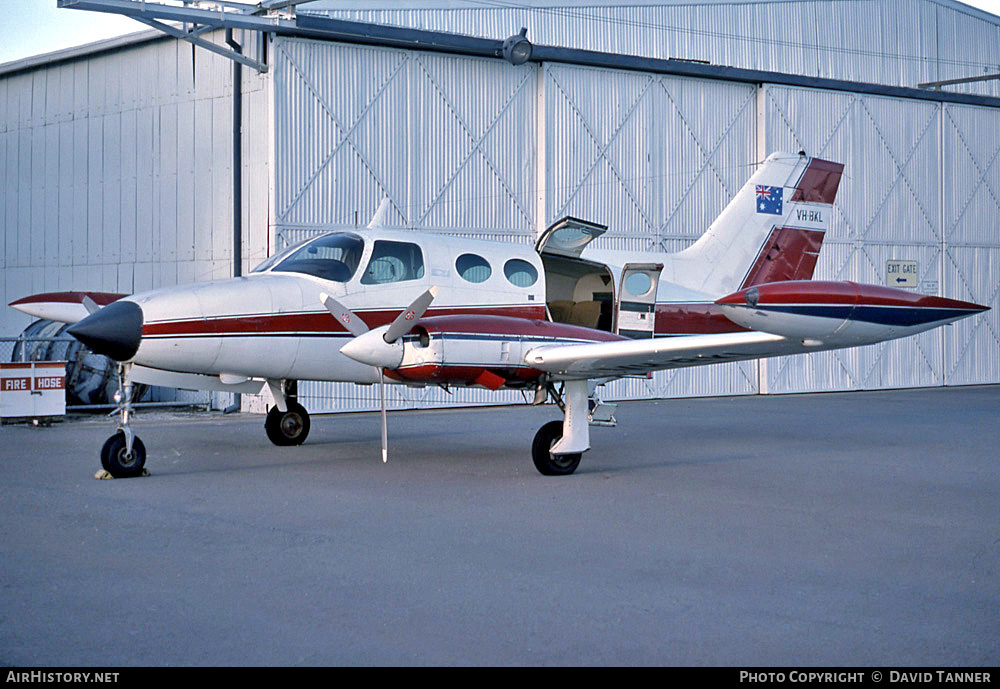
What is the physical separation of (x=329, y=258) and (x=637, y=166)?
13548mm

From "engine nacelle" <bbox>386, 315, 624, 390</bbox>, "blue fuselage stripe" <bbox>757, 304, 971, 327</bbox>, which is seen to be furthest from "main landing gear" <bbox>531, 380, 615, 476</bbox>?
"blue fuselage stripe" <bbox>757, 304, 971, 327</bbox>

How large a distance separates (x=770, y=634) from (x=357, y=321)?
6530 millimetres

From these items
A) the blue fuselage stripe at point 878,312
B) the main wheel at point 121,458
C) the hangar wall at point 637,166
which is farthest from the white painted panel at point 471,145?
the blue fuselage stripe at point 878,312

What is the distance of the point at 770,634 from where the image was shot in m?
5.16

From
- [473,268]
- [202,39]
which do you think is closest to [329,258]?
[473,268]

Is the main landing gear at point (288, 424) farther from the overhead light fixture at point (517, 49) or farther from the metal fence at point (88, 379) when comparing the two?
the overhead light fixture at point (517, 49)

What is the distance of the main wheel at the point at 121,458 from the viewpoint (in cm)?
1048

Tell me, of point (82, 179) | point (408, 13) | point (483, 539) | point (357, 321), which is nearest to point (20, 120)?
point (82, 179)

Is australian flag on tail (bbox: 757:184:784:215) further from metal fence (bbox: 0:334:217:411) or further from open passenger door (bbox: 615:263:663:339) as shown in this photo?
metal fence (bbox: 0:334:217:411)

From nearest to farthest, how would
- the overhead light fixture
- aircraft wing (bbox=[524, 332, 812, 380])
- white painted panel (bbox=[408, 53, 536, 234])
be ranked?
aircraft wing (bbox=[524, 332, 812, 380]) < the overhead light fixture < white painted panel (bbox=[408, 53, 536, 234])

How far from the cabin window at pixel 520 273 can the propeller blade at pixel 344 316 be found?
2436 millimetres

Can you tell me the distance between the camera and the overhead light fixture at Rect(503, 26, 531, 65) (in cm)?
2038

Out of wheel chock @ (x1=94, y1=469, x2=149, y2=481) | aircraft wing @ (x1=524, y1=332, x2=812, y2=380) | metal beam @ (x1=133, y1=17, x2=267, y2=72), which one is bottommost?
wheel chock @ (x1=94, y1=469, x2=149, y2=481)

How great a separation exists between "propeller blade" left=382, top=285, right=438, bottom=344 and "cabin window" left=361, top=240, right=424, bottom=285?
180 cm
